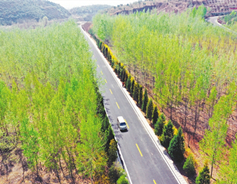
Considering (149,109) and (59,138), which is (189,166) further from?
(59,138)

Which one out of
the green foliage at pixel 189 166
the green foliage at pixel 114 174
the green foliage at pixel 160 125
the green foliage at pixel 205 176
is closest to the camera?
the green foliage at pixel 205 176

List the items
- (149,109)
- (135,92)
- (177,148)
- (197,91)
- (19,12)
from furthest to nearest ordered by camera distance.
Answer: (19,12) → (135,92) → (149,109) → (197,91) → (177,148)

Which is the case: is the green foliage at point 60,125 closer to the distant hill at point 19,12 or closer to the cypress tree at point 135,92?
the cypress tree at point 135,92

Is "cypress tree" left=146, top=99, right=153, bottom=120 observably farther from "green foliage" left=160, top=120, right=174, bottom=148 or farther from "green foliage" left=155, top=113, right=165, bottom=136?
"green foliage" left=160, top=120, right=174, bottom=148

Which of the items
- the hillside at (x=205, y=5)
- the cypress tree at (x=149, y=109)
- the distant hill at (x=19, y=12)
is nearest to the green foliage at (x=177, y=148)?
the cypress tree at (x=149, y=109)

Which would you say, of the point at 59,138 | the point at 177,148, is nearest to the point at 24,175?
the point at 59,138

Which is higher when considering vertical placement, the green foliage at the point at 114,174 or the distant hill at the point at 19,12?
the distant hill at the point at 19,12

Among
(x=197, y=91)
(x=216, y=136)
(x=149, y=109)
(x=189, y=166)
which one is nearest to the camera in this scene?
(x=216, y=136)

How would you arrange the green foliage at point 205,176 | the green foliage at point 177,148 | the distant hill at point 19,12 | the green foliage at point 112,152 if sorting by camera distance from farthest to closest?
the distant hill at point 19,12
the green foliage at point 177,148
the green foliage at point 112,152
the green foliage at point 205,176

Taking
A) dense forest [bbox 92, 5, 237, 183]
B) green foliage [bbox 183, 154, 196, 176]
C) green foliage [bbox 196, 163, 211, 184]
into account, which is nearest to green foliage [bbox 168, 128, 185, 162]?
green foliage [bbox 183, 154, 196, 176]
